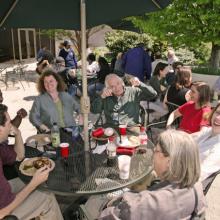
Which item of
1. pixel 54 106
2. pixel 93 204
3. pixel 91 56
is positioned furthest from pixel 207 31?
pixel 93 204

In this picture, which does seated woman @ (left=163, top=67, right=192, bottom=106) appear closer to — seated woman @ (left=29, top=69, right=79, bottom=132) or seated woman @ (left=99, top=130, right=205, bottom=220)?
seated woman @ (left=29, top=69, right=79, bottom=132)

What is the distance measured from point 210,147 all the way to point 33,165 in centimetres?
173

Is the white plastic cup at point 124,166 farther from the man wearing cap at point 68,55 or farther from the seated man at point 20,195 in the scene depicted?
the man wearing cap at point 68,55

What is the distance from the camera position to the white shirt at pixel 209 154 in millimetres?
2658

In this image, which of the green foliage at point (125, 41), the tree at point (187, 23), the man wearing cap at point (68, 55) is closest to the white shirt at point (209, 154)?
the tree at point (187, 23)

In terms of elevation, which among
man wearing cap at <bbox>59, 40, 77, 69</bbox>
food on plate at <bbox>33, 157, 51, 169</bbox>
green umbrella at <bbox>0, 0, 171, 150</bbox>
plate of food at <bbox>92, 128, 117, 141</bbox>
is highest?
green umbrella at <bbox>0, 0, 171, 150</bbox>

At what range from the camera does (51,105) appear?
14.0ft

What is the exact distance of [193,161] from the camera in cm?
201

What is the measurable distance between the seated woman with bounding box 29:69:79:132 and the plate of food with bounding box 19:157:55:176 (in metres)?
1.27

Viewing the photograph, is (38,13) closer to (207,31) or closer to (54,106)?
(54,106)

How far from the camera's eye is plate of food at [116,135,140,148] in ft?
10.5

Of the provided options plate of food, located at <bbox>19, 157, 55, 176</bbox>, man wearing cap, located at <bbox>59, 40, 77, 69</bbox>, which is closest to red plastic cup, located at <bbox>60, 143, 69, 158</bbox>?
plate of food, located at <bbox>19, 157, 55, 176</bbox>

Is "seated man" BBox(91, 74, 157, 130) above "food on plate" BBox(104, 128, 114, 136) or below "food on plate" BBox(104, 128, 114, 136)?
above

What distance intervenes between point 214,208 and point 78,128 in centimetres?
197
